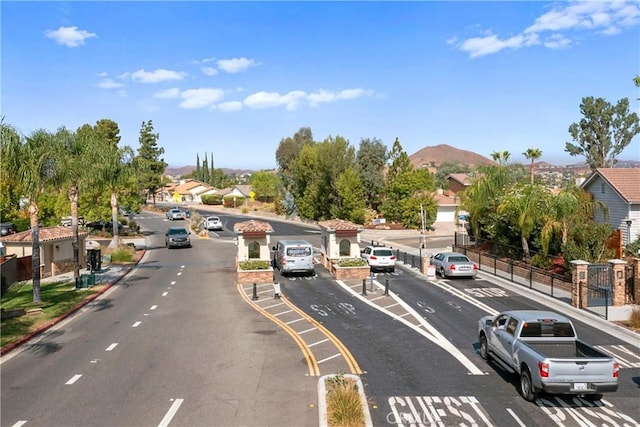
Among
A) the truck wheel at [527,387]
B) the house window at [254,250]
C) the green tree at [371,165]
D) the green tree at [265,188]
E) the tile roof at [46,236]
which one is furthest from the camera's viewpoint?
the green tree at [265,188]

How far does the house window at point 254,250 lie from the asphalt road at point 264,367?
7561mm

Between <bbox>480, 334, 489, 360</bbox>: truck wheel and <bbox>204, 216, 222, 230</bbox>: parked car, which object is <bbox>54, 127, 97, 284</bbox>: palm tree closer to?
<bbox>480, 334, 489, 360</bbox>: truck wheel

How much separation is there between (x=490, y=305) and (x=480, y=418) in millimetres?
13125

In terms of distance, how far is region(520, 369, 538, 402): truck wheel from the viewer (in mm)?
12383

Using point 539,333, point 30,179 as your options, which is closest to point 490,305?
point 539,333

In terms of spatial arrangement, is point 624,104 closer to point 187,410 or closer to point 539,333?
point 539,333

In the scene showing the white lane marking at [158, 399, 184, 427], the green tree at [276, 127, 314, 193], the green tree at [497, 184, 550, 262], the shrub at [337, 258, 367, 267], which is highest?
the green tree at [276, 127, 314, 193]

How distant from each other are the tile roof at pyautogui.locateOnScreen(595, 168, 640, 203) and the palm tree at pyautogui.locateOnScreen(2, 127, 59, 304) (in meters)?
32.8

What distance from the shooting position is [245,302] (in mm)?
25188

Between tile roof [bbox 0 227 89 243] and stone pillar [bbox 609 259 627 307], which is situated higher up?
tile roof [bbox 0 227 89 243]

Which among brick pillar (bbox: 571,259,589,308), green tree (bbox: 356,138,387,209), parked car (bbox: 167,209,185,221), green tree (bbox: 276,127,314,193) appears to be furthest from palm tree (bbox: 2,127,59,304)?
green tree (bbox: 276,127,314,193)

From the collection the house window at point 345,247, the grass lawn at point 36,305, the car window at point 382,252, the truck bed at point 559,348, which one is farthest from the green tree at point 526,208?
the grass lawn at point 36,305

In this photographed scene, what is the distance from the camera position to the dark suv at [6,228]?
169ft

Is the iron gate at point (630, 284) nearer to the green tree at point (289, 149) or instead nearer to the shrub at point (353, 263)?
the shrub at point (353, 263)
